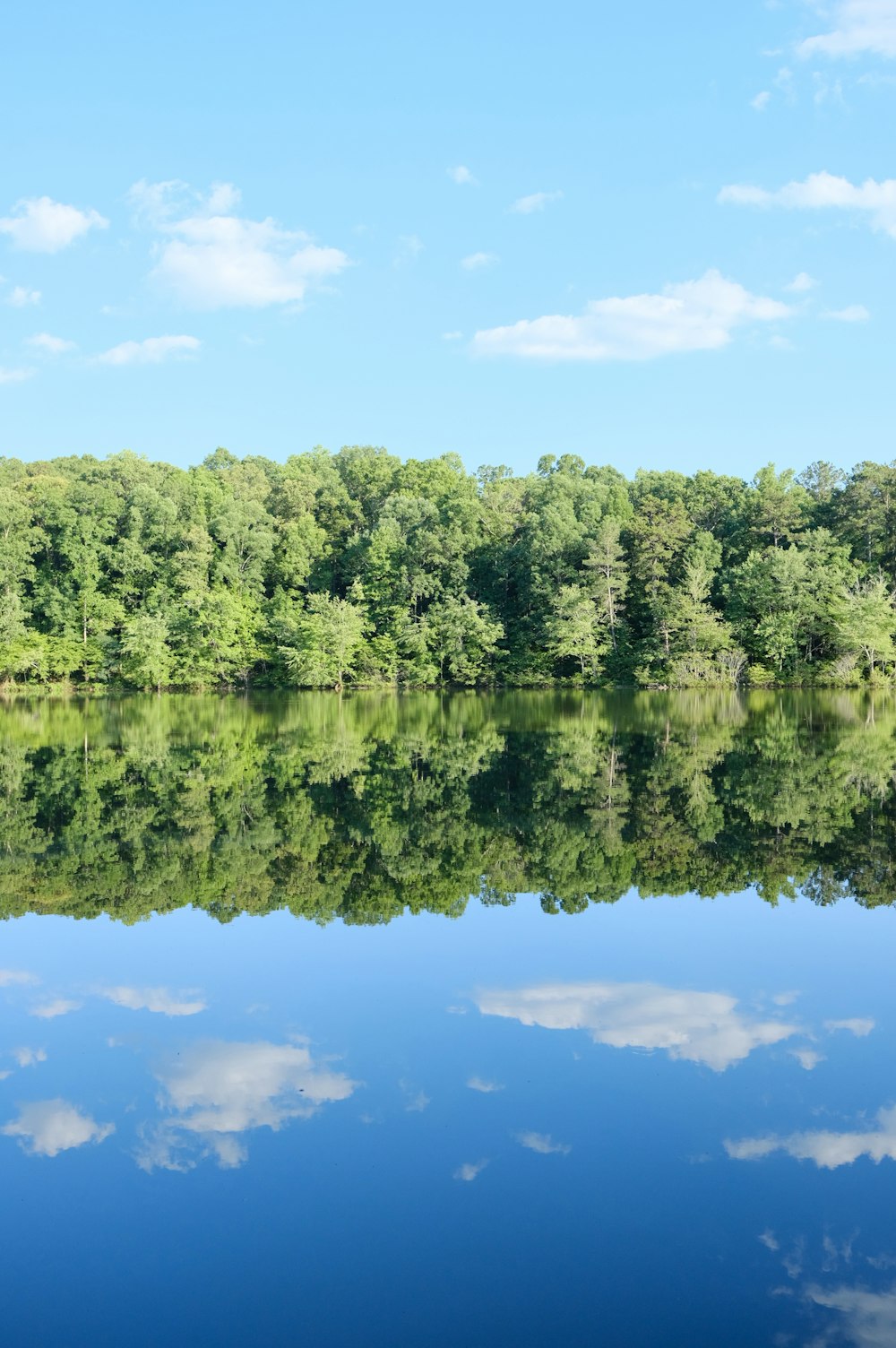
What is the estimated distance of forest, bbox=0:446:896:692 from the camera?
166 ft

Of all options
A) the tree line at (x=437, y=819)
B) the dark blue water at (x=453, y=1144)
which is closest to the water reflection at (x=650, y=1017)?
the dark blue water at (x=453, y=1144)

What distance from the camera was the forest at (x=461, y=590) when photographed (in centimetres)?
5066

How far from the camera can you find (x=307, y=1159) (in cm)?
466

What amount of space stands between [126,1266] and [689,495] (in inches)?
2371

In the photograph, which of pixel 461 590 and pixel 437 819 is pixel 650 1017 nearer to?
pixel 437 819

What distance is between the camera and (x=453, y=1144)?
477cm

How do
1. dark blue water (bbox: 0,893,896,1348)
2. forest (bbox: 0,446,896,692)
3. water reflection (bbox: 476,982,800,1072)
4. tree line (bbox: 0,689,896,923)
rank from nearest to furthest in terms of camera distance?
dark blue water (bbox: 0,893,896,1348) < water reflection (bbox: 476,982,800,1072) < tree line (bbox: 0,689,896,923) < forest (bbox: 0,446,896,692)

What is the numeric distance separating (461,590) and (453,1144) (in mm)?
51462

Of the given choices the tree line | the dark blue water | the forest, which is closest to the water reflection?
the dark blue water

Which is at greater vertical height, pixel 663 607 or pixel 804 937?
pixel 663 607

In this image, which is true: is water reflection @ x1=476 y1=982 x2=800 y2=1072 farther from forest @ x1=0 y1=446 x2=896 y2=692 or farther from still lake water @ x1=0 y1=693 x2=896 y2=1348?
forest @ x1=0 y1=446 x2=896 y2=692

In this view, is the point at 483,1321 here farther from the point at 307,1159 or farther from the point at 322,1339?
the point at 307,1159

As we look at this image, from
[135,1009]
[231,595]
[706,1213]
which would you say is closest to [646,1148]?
[706,1213]

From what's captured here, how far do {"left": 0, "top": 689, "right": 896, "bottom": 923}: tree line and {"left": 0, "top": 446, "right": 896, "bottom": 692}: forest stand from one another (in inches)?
1003
